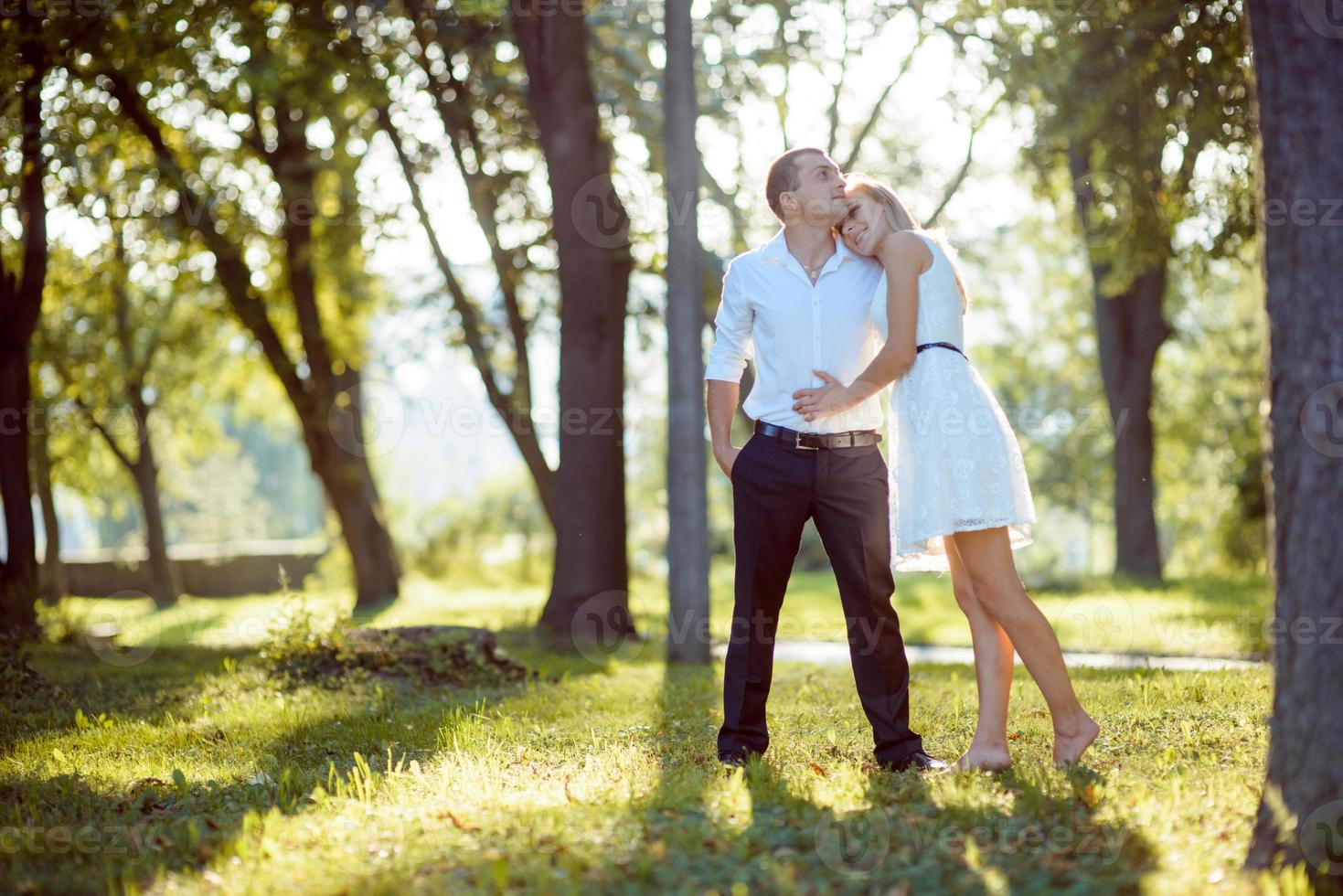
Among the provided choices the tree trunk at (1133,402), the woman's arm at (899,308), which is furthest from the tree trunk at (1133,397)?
the woman's arm at (899,308)

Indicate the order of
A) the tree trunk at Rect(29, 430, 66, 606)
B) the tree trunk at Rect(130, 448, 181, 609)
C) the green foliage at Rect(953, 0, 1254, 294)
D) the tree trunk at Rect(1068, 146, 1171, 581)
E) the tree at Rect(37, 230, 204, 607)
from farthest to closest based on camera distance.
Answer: the tree trunk at Rect(130, 448, 181, 609) → the tree at Rect(37, 230, 204, 607) → the tree trunk at Rect(29, 430, 66, 606) → the tree trunk at Rect(1068, 146, 1171, 581) → the green foliage at Rect(953, 0, 1254, 294)

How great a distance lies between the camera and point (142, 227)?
1764 centimetres

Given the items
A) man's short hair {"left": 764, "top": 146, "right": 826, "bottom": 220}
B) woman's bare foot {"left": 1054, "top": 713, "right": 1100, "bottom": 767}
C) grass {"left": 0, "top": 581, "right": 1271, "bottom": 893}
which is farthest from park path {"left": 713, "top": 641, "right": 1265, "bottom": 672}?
man's short hair {"left": 764, "top": 146, "right": 826, "bottom": 220}

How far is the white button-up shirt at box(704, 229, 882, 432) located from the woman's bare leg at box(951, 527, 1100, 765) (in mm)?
622

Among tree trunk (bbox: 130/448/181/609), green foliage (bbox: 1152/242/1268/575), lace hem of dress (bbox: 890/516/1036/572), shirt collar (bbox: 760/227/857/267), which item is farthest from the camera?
green foliage (bbox: 1152/242/1268/575)

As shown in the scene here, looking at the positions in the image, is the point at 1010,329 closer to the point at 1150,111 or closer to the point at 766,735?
the point at 1150,111

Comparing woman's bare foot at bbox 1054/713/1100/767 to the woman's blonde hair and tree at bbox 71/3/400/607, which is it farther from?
tree at bbox 71/3/400/607

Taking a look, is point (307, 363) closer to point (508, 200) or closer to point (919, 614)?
point (508, 200)

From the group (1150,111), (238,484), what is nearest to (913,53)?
(1150,111)

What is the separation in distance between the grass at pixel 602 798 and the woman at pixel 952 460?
291mm

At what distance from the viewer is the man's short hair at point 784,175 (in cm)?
475

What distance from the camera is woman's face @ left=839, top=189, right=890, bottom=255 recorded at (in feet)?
15.1

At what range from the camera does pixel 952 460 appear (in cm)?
435

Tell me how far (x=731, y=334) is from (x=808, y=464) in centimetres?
63
